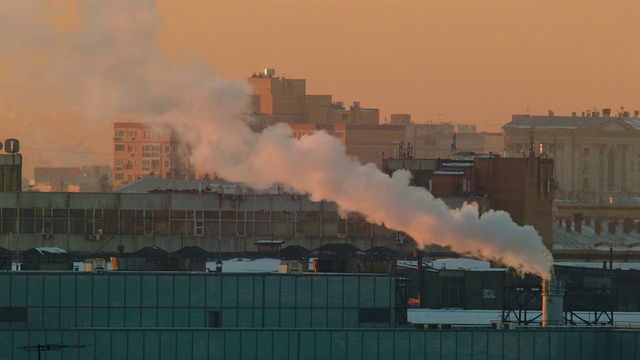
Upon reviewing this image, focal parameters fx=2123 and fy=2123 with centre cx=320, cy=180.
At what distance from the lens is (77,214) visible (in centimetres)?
18375

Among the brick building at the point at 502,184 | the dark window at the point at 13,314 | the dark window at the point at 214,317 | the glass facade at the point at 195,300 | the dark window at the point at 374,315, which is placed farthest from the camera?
the brick building at the point at 502,184

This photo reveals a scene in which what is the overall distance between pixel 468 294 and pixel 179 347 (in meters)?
39.4

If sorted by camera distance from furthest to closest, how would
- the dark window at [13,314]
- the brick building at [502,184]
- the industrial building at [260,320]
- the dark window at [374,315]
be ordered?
the brick building at [502,184], the dark window at [374,315], the dark window at [13,314], the industrial building at [260,320]

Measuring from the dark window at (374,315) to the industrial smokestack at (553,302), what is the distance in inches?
421

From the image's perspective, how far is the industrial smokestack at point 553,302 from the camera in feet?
402

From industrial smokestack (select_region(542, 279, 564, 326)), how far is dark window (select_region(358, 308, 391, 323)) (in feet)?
35.1

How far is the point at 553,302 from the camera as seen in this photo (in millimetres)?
123125

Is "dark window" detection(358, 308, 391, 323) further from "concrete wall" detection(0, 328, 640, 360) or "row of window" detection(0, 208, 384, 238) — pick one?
"row of window" detection(0, 208, 384, 238)

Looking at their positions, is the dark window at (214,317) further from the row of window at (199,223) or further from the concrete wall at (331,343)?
the row of window at (199,223)

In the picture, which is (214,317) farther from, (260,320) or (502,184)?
(502,184)

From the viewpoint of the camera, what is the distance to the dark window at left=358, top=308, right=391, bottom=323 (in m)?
117

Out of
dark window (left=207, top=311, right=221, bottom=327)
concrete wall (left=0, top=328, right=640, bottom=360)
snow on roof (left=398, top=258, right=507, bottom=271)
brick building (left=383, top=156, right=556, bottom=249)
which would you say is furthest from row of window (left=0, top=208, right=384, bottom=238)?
concrete wall (left=0, top=328, right=640, bottom=360)

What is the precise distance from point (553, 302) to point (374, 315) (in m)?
12.3

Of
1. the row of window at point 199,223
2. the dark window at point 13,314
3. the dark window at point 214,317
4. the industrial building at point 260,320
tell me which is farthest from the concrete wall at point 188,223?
the dark window at point 13,314
